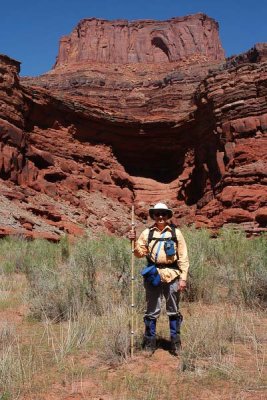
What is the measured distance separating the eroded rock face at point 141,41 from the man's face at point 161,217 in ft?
233

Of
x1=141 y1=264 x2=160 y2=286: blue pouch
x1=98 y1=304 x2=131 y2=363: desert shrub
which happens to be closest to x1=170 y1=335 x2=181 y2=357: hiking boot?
x1=98 y1=304 x2=131 y2=363: desert shrub

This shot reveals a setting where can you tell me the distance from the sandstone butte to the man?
1214cm

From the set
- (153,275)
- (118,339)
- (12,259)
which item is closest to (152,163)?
(12,259)

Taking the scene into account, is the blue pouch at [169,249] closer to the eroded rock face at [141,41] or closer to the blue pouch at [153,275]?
the blue pouch at [153,275]

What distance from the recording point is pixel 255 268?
22.0 feet

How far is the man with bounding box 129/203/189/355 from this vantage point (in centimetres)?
441

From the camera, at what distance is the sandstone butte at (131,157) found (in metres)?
19.9

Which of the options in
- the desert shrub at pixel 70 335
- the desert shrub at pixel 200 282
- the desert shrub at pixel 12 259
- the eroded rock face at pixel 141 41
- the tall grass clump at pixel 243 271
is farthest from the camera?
the eroded rock face at pixel 141 41

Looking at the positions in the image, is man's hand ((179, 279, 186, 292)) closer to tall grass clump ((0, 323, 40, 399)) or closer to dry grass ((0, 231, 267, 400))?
dry grass ((0, 231, 267, 400))

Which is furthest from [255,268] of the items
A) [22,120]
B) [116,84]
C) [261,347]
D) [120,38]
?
[120,38]

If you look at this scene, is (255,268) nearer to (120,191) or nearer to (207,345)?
(207,345)

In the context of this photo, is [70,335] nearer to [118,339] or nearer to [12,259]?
[118,339]

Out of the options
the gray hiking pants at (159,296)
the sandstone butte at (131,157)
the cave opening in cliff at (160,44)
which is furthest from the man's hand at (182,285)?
the cave opening in cliff at (160,44)

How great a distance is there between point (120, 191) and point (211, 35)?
6007 centimetres
